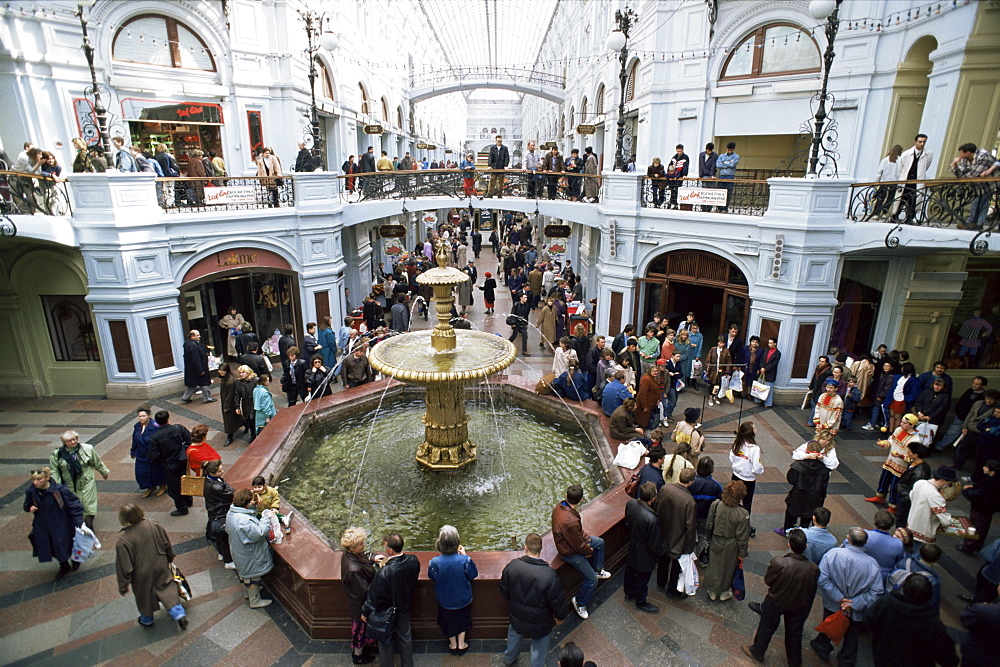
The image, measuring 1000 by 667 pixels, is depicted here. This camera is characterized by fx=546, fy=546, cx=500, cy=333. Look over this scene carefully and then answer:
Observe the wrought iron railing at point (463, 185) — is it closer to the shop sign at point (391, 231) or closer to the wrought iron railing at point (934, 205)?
the shop sign at point (391, 231)

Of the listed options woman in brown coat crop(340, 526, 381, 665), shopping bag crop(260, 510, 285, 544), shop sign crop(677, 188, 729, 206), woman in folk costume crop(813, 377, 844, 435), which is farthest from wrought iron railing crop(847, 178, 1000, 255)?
shopping bag crop(260, 510, 285, 544)

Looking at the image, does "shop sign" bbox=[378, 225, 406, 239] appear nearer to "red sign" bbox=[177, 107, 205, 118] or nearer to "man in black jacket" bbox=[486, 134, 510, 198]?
"man in black jacket" bbox=[486, 134, 510, 198]

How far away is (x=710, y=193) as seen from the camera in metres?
11.9

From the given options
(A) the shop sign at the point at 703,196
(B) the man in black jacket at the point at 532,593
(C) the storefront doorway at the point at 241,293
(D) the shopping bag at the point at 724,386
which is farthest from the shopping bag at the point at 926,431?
(C) the storefront doorway at the point at 241,293

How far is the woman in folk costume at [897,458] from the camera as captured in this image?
7148 millimetres

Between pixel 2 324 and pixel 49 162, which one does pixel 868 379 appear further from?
pixel 2 324

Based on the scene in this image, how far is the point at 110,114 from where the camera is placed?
13.4 meters

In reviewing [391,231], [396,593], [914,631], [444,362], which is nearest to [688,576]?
[914,631]

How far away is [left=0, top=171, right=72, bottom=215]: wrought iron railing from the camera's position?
10.1 metres

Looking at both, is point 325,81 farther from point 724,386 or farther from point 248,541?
point 248,541

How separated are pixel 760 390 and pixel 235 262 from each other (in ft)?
39.2

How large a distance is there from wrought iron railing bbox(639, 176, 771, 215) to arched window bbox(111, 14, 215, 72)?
1223 centimetres

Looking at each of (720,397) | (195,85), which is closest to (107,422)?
(195,85)

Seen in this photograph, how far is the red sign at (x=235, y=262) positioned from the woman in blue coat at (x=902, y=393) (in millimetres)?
13133
